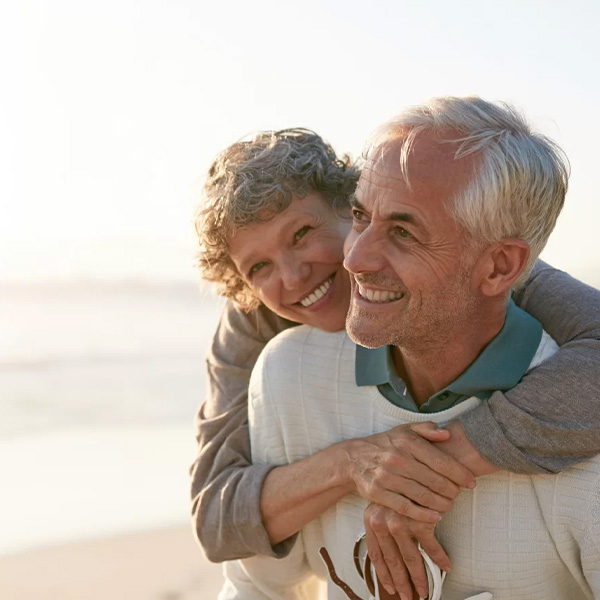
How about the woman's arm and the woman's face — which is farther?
the woman's face

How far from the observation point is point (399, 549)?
88.2 inches

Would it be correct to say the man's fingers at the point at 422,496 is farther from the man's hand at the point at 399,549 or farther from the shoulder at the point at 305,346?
the shoulder at the point at 305,346

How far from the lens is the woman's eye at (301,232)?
274 cm

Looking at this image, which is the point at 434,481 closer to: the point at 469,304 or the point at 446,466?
the point at 446,466

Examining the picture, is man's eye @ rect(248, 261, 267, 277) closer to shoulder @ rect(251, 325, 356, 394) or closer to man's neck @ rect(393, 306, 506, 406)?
shoulder @ rect(251, 325, 356, 394)

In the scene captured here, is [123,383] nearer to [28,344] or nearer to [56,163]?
[28,344]

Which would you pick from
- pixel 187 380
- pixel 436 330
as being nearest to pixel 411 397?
pixel 436 330

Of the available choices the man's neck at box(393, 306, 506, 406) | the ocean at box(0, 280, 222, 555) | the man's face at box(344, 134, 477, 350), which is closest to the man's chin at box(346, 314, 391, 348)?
the man's face at box(344, 134, 477, 350)

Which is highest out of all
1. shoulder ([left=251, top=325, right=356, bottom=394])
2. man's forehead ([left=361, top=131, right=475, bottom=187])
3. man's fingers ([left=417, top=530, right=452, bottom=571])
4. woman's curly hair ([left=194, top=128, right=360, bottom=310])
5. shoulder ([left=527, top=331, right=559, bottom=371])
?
woman's curly hair ([left=194, top=128, right=360, bottom=310])

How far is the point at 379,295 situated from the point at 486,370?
31 cm

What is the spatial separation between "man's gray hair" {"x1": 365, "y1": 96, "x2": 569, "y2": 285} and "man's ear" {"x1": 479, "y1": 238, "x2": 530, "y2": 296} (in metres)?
0.02

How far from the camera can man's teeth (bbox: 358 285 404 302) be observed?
221 centimetres

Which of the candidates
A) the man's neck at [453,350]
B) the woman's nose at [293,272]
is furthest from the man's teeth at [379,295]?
the woman's nose at [293,272]

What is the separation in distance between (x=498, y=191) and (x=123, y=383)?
22.3 ft
